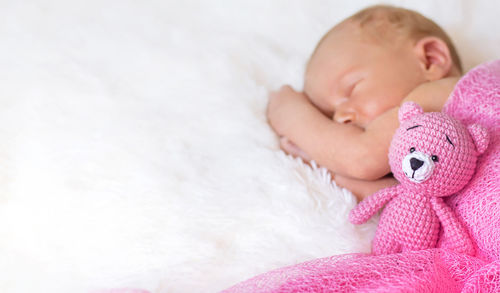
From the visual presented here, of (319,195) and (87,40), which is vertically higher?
(87,40)

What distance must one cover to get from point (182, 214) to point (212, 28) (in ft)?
2.00

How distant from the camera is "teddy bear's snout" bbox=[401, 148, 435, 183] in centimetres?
77

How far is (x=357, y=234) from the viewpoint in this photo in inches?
36.5

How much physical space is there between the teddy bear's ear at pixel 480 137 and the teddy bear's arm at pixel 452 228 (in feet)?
0.33

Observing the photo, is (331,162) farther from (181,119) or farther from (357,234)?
(181,119)

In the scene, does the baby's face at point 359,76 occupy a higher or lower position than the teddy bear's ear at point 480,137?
higher

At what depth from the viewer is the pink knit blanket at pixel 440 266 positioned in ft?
2.25

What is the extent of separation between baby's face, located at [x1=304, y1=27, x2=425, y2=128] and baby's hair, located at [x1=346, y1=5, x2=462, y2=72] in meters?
0.03

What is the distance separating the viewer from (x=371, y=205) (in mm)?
899

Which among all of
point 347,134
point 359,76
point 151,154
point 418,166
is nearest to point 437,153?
point 418,166

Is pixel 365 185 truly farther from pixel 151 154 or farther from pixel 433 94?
pixel 151 154

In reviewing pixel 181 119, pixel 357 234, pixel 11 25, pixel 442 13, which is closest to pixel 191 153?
pixel 181 119

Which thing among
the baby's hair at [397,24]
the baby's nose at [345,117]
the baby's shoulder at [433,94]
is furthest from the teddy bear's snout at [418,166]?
the baby's hair at [397,24]

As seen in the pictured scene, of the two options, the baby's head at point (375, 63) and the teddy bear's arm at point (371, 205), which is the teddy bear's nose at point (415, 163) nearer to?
the teddy bear's arm at point (371, 205)
